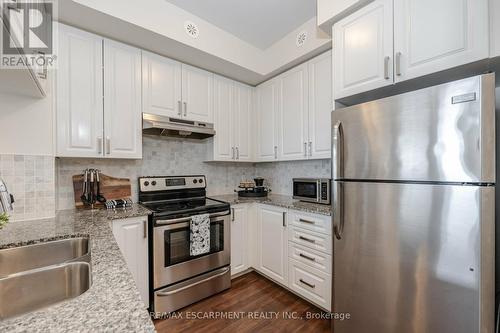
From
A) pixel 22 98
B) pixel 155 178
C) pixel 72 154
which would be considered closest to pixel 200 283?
pixel 155 178

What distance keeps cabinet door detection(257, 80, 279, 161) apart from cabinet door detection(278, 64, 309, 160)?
0.28 feet

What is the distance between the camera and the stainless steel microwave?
2.03 m

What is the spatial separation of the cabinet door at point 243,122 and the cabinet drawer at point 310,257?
1.25 m

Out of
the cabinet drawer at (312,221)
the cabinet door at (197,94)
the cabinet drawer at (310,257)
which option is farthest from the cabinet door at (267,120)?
the cabinet drawer at (310,257)

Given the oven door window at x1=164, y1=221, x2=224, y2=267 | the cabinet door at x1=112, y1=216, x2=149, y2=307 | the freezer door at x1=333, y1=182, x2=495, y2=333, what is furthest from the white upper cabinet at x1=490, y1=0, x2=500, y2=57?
the cabinet door at x1=112, y1=216, x2=149, y2=307

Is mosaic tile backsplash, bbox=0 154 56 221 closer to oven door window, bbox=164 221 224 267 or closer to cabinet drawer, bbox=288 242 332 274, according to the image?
oven door window, bbox=164 221 224 267

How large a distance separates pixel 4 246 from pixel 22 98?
107 cm

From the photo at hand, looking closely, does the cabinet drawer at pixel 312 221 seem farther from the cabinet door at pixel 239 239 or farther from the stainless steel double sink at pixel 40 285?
the stainless steel double sink at pixel 40 285

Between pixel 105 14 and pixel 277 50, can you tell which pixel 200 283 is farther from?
pixel 277 50

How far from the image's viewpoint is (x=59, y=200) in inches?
74.8

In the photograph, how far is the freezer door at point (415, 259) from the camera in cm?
98

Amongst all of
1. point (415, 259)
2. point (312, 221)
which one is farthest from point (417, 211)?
→ point (312, 221)

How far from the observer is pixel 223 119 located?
2.63m

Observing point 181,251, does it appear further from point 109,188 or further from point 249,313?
point 109,188
